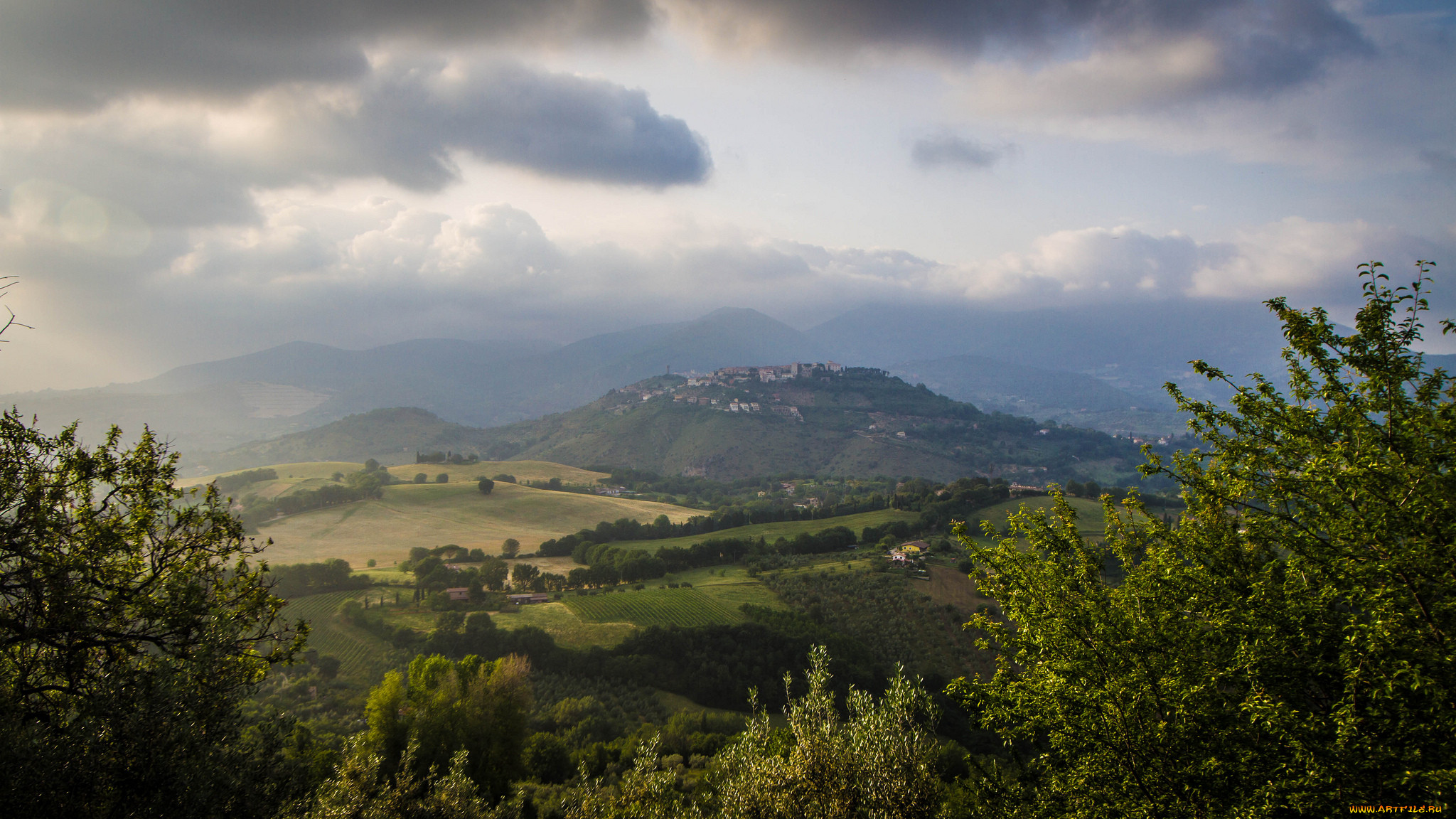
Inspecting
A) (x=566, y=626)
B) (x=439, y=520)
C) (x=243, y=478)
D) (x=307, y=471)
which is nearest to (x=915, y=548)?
(x=566, y=626)

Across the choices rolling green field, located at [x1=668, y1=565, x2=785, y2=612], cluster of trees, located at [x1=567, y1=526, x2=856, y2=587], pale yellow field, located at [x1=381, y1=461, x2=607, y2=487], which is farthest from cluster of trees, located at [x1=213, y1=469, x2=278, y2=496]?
rolling green field, located at [x1=668, y1=565, x2=785, y2=612]

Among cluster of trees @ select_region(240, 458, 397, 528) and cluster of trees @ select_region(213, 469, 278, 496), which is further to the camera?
cluster of trees @ select_region(213, 469, 278, 496)

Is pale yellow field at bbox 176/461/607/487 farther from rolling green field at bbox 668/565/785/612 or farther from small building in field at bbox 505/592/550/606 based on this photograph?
rolling green field at bbox 668/565/785/612

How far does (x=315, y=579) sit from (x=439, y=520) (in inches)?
1315

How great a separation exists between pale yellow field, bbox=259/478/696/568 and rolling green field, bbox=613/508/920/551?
16.4 m

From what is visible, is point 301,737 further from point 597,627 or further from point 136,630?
point 597,627

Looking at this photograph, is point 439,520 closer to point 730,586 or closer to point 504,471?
point 504,471

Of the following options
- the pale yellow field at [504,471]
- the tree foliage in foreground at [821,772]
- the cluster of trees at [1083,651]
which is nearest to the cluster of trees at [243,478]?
the pale yellow field at [504,471]

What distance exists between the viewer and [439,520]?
348 ft

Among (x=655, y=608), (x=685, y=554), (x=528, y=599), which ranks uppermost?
(x=685, y=554)

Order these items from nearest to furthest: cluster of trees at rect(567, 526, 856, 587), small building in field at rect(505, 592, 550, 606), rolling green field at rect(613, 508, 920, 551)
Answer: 1. small building in field at rect(505, 592, 550, 606)
2. cluster of trees at rect(567, 526, 856, 587)
3. rolling green field at rect(613, 508, 920, 551)

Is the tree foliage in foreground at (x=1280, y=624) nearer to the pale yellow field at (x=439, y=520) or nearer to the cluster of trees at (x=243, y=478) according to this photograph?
the pale yellow field at (x=439, y=520)

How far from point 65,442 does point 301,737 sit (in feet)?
62.3

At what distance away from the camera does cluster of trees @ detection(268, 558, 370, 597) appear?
233ft
